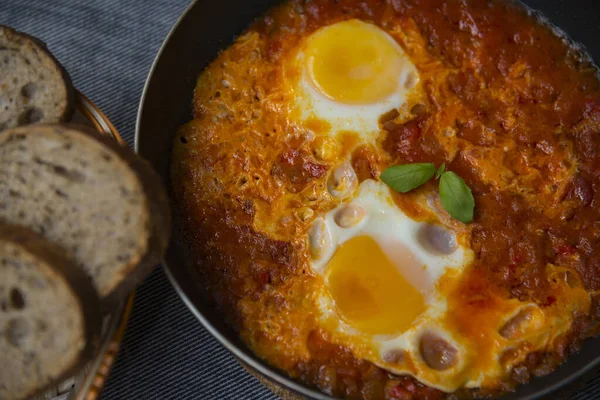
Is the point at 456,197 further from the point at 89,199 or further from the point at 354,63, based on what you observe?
the point at 89,199

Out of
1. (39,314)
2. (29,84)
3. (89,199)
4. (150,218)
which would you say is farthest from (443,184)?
(29,84)

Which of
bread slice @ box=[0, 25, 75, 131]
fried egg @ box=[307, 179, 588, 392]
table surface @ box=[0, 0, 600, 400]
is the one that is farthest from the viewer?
table surface @ box=[0, 0, 600, 400]

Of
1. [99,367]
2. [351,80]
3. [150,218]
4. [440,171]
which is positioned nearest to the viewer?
[150,218]

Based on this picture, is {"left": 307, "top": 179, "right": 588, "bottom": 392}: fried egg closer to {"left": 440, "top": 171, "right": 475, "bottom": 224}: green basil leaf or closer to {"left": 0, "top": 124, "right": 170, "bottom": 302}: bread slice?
{"left": 440, "top": 171, "right": 475, "bottom": 224}: green basil leaf

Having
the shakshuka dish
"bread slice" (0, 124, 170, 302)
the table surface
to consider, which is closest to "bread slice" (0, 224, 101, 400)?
"bread slice" (0, 124, 170, 302)

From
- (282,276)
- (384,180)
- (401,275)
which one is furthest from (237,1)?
(401,275)
